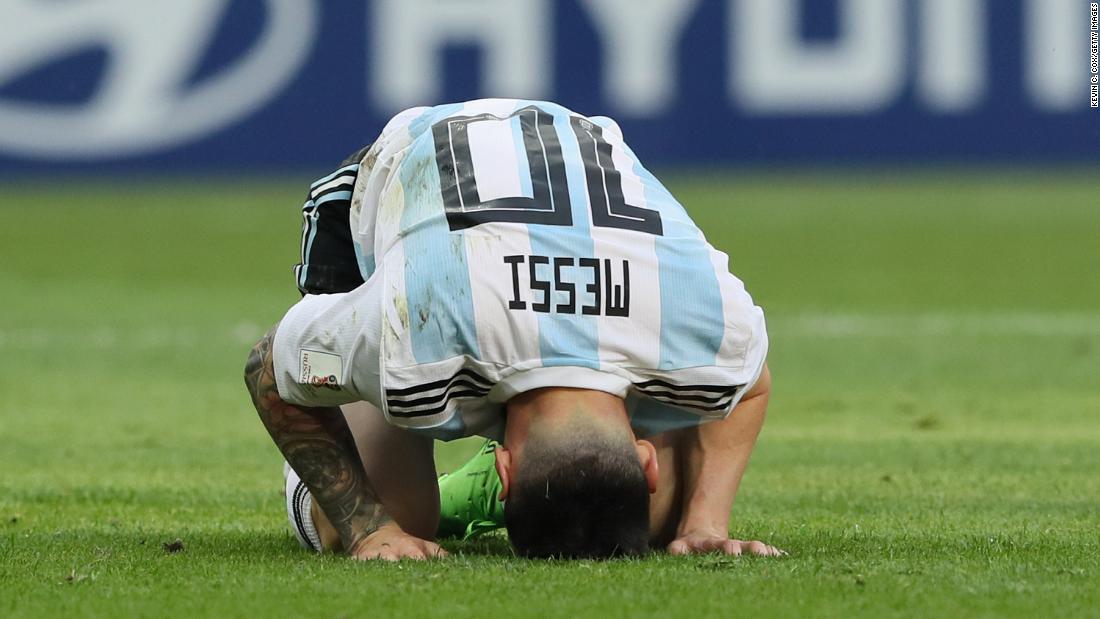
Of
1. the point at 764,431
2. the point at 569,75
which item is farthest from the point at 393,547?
the point at 569,75

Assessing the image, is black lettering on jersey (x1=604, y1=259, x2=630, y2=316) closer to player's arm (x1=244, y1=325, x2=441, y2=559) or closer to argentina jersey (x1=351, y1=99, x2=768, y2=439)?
argentina jersey (x1=351, y1=99, x2=768, y2=439)

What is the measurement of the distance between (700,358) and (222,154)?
11.5m

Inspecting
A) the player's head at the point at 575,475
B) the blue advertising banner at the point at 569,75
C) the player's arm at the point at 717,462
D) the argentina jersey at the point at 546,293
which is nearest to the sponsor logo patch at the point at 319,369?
the argentina jersey at the point at 546,293

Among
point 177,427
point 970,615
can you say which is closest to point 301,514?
point 970,615

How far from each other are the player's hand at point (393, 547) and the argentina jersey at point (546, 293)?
0.89 ft

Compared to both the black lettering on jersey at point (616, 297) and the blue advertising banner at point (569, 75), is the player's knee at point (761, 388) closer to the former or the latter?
the black lettering on jersey at point (616, 297)

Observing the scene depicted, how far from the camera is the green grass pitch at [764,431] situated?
3178 mm

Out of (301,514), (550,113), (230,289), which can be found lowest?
(230,289)

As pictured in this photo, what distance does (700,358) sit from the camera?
3.43 metres

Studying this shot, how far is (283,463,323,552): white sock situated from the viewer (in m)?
3.89

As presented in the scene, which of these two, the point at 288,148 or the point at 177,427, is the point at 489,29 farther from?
the point at 177,427

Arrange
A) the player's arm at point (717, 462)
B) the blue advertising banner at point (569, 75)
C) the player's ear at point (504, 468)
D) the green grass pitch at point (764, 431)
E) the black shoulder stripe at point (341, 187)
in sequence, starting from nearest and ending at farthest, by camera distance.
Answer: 1. the green grass pitch at point (764, 431)
2. the player's ear at point (504, 468)
3. the player's arm at point (717, 462)
4. the black shoulder stripe at point (341, 187)
5. the blue advertising banner at point (569, 75)

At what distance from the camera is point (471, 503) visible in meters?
4.19

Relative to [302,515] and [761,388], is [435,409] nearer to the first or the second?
[302,515]
